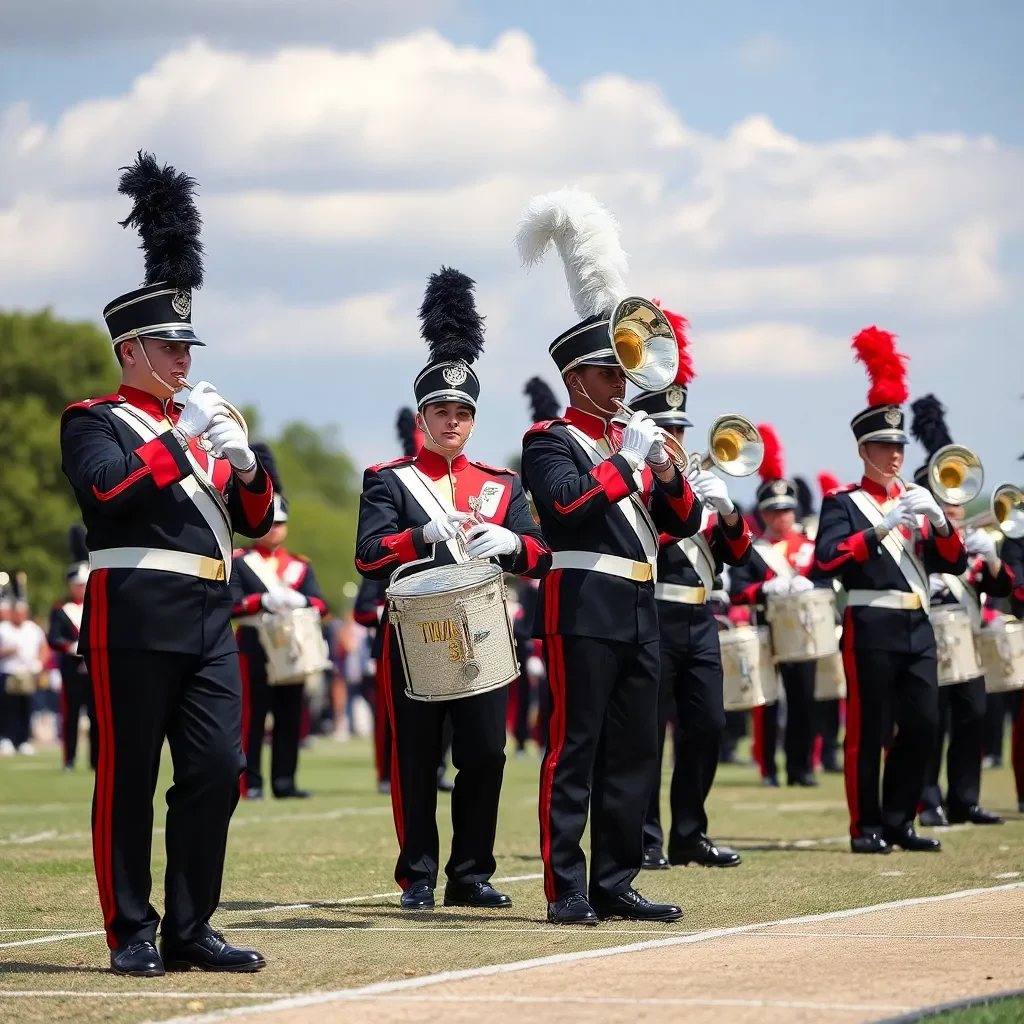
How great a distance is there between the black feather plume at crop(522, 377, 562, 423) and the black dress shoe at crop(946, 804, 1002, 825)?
3716 mm

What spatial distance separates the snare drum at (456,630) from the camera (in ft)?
26.4

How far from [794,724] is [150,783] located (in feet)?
40.1

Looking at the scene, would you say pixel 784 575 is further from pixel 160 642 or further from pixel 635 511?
pixel 160 642

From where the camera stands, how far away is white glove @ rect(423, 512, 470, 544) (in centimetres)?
840

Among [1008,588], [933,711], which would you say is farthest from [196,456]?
A: [1008,588]

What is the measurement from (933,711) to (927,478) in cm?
258

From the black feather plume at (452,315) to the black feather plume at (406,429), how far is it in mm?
6005

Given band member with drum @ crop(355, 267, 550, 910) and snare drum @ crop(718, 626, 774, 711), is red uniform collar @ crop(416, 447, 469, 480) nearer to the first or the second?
band member with drum @ crop(355, 267, 550, 910)

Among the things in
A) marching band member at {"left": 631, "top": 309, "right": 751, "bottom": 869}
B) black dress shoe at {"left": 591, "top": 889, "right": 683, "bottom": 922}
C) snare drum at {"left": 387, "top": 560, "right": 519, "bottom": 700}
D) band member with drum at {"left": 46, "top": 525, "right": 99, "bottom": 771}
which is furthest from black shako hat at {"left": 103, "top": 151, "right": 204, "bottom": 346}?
band member with drum at {"left": 46, "top": 525, "right": 99, "bottom": 771}

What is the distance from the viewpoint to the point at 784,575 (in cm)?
1767

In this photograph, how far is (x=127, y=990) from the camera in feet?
22.1

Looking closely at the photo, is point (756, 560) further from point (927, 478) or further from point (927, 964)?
point (927, 964)

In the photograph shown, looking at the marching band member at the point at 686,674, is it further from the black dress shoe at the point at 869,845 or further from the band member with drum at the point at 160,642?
the band member with drum at the point at 160,642

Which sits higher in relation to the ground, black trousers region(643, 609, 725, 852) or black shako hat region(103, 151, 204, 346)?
black shako hat region(103, 151, 204, 346)
